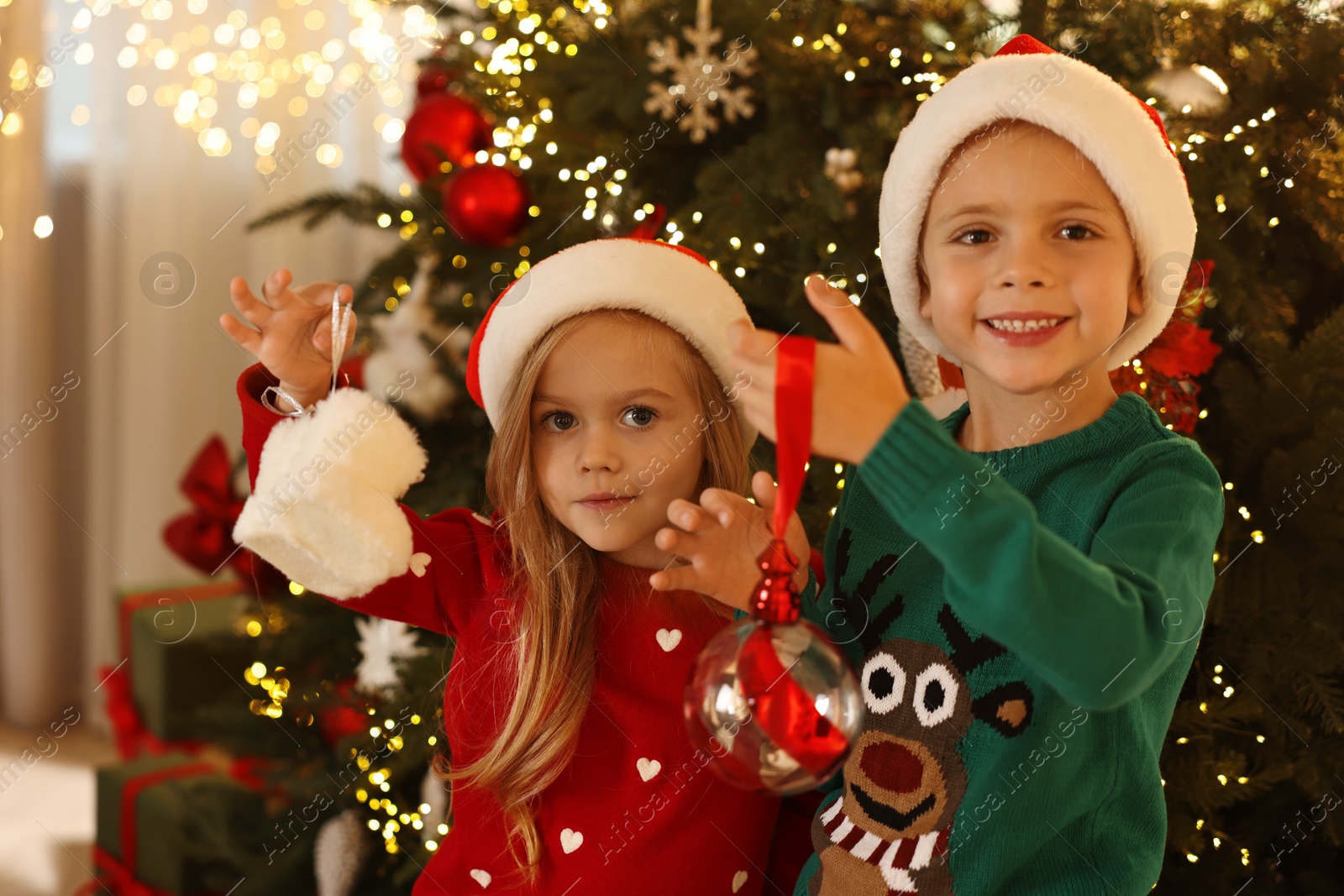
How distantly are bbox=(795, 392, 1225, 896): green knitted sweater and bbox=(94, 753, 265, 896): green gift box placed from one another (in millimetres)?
1245

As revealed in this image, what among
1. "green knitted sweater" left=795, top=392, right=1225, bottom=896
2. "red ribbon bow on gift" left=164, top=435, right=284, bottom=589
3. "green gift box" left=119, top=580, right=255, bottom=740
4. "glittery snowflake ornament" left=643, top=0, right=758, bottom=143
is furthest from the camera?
"green gift box" left=119, top=580, right=255, bottom=740

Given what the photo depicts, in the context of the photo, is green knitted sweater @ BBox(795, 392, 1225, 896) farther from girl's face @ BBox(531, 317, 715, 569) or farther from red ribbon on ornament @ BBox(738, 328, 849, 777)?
girl's face @ BBox(531, 317, 715, 569)

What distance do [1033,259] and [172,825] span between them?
1.80m

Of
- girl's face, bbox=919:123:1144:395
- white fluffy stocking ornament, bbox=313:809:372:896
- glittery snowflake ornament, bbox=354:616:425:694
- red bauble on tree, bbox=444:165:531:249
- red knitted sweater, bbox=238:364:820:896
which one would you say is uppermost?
girl's face, bbox=919:123:1144:395

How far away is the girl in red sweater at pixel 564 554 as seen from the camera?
0.93m

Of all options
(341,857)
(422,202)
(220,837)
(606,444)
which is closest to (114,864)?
(220,837)

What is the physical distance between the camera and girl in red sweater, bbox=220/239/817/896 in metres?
0.93

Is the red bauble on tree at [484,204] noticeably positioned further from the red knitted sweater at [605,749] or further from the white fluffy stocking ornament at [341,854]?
the white fluffy stocking ornament at [341,854]

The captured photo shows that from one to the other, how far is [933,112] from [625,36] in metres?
0.76

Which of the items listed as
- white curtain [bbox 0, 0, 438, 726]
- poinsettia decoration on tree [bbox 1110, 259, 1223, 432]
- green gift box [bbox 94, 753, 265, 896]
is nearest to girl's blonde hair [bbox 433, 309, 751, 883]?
poinsettia decoration on tree [bbox 1110, 259, 1223, 432]

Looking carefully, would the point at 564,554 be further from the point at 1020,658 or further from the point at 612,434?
the point at 1020,658

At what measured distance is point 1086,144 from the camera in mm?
796

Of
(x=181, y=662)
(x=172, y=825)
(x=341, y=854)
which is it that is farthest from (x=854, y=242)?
(x=181, y=662)

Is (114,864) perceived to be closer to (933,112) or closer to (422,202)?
(422,202)
